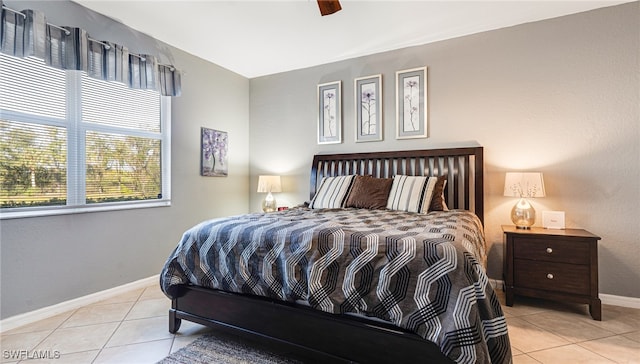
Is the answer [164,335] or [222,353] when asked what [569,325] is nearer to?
[222,353]

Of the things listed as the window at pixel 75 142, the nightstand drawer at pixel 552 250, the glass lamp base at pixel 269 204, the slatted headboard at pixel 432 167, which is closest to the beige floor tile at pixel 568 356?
the nightstand drawer at pixel 552 250

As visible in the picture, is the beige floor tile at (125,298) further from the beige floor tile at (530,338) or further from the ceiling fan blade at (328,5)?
the beige floor tile at (530,338)

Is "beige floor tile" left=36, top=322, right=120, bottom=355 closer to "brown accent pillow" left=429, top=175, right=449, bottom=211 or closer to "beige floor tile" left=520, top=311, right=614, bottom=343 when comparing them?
"brown accent pillow" left=429, top=175, right=449, bottom=211

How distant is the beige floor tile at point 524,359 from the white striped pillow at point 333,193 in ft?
6.01

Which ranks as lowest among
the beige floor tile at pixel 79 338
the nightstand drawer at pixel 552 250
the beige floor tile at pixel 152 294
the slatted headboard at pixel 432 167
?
the beige floor tile at pixel 152 294

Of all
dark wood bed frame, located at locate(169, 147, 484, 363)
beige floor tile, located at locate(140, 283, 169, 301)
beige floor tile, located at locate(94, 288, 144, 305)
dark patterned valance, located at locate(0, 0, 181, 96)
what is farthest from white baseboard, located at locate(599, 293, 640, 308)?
dark patterned valance, located at locate(0, 0, 181, 96)

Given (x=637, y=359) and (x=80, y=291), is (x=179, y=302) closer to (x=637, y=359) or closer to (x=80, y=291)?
(x=80, y=291)

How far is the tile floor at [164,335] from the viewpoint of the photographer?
6.02 feet

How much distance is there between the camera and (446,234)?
62.4 inches

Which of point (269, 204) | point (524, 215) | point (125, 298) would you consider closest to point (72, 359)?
point (125, 298)

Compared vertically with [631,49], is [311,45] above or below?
above

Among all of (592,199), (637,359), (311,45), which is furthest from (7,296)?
(592,199)

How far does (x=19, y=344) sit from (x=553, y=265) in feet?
12.9

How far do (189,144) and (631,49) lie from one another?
176 inches
